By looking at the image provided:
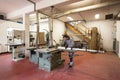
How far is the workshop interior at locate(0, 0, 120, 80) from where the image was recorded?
3.40 m

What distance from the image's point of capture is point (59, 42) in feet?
31.1

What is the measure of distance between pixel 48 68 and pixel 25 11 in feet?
13.6

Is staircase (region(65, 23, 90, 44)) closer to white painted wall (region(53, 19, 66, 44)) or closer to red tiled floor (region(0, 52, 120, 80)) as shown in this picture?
white painted wall (region(53, 19, 66, 44))

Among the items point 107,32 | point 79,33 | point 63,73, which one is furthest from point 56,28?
point 63,73

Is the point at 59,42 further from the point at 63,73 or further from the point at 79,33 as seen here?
the point at 63,73

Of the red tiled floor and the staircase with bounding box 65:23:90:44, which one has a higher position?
the staircase with bounding box 65:23:90:44

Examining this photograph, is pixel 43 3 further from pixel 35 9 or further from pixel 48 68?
pixel 48 68

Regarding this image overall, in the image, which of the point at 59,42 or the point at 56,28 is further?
the point at 59,42

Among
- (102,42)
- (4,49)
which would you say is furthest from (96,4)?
(4,49)

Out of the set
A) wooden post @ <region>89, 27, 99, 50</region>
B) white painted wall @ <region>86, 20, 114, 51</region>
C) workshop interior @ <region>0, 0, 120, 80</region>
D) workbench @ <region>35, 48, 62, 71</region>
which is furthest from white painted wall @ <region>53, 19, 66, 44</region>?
workbench @ <region>35, 48, 62, 71</region>

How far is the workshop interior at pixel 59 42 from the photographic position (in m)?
3.40

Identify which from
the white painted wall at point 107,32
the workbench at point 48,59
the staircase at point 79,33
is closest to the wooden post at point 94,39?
the staircase at point 79,33

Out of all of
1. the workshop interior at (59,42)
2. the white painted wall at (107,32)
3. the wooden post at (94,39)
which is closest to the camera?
the workshop interior at (59,42)

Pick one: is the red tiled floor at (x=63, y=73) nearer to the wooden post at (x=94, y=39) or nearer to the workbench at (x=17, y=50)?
the workbench at (x=17, y=50)
